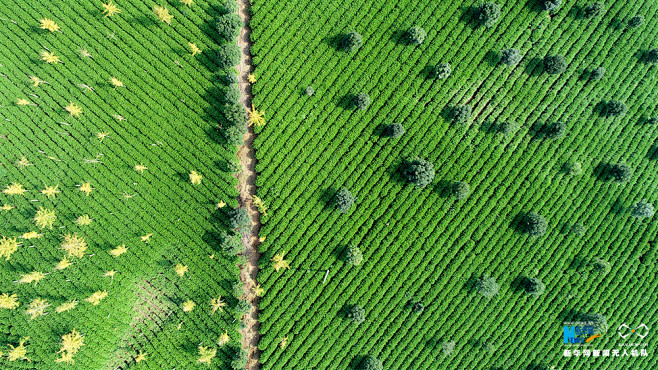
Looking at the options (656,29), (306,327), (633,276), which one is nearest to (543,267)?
(633,276)

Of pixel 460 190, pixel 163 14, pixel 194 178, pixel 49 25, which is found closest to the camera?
pixel 49 25

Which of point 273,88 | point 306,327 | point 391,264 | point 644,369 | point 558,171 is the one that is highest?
point 558,171

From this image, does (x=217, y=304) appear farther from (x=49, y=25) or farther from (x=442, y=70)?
(x=442, y=70)

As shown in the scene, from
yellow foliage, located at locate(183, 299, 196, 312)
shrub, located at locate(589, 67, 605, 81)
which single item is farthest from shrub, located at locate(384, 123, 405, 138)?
yellow foliage, located at locate(183, 299, 196, 312)

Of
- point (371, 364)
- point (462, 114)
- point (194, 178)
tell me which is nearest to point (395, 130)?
point (462, 114)

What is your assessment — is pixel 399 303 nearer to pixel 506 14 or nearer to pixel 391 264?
pixel 391 264

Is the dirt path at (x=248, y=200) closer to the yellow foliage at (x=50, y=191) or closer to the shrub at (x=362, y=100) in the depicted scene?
the shrub at (x=362, y=100)
